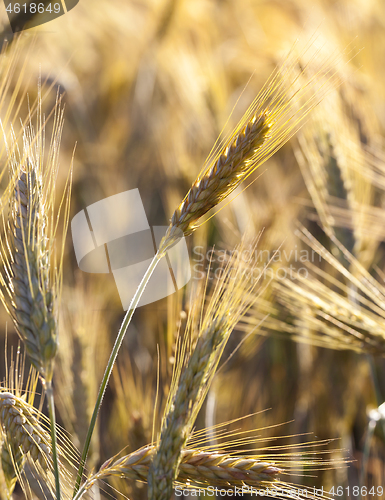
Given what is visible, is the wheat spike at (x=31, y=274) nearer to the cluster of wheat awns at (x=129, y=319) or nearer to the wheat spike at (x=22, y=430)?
the cluster of wheat awns at (x=129, y=319)

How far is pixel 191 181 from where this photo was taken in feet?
4.30

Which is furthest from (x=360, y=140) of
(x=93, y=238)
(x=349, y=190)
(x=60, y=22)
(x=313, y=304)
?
(x=60, y=22)

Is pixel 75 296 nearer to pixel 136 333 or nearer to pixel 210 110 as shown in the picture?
pixel 136 333

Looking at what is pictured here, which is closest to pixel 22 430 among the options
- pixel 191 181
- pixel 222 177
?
pixel 222 177

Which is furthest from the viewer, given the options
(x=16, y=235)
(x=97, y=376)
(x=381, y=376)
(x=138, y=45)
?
(x=138, y=45)

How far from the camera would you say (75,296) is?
3.00 ft

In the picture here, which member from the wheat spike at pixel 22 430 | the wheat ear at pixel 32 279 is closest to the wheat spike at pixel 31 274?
the wheat ear at pixel 32 279

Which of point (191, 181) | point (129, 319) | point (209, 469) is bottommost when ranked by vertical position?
point (209, 469)

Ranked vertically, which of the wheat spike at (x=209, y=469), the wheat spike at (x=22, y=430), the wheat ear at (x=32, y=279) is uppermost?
the wheat ear at (x=32, y=279)

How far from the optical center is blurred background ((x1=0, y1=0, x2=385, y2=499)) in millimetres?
879

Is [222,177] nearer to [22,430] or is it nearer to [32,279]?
[32,279]

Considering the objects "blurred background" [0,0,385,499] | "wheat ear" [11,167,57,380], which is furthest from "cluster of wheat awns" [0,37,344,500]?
"blurred background" [0,0,385,499]

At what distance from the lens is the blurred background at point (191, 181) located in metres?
0.88

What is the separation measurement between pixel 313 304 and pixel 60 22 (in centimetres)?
148
